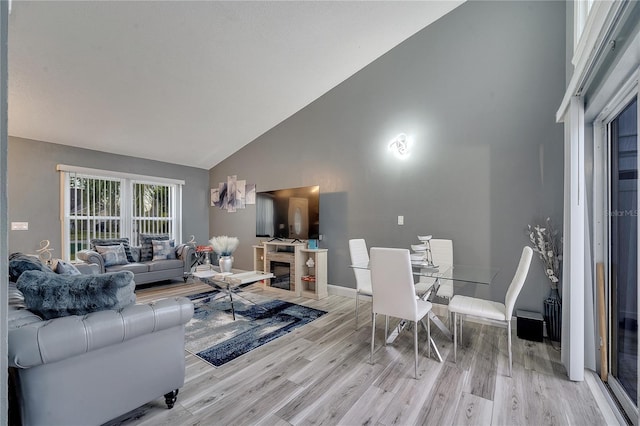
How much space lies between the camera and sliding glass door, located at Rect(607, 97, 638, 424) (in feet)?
5.99

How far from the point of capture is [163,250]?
17.1 ft

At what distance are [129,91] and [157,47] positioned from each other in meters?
0.94

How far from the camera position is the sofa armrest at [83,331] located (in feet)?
4.09

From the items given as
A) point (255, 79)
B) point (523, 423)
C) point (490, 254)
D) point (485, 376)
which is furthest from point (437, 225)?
point (255, 79)

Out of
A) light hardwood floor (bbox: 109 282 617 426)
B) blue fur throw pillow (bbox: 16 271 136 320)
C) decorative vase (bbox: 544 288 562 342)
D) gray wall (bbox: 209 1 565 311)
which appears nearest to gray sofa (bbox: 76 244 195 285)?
gray wall (bbox: 209 1 565 311)

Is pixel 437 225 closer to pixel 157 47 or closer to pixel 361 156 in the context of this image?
pixel 361 156

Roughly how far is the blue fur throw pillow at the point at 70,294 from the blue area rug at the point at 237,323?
1121mm

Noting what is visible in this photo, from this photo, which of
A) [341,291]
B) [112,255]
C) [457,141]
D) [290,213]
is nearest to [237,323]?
[341,291]

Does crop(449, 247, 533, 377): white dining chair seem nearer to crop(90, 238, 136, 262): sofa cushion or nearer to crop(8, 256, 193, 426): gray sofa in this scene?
crop(8, 256, 193, 426): gray sofa

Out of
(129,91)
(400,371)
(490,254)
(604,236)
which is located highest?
(129,91)

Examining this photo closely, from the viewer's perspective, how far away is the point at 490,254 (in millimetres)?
3262

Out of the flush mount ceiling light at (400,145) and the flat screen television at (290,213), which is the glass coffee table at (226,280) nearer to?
the flat screen television at (290,213)

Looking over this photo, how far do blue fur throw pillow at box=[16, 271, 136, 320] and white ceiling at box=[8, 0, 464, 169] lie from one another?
2.56 metres

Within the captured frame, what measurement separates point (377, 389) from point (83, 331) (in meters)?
1.84
